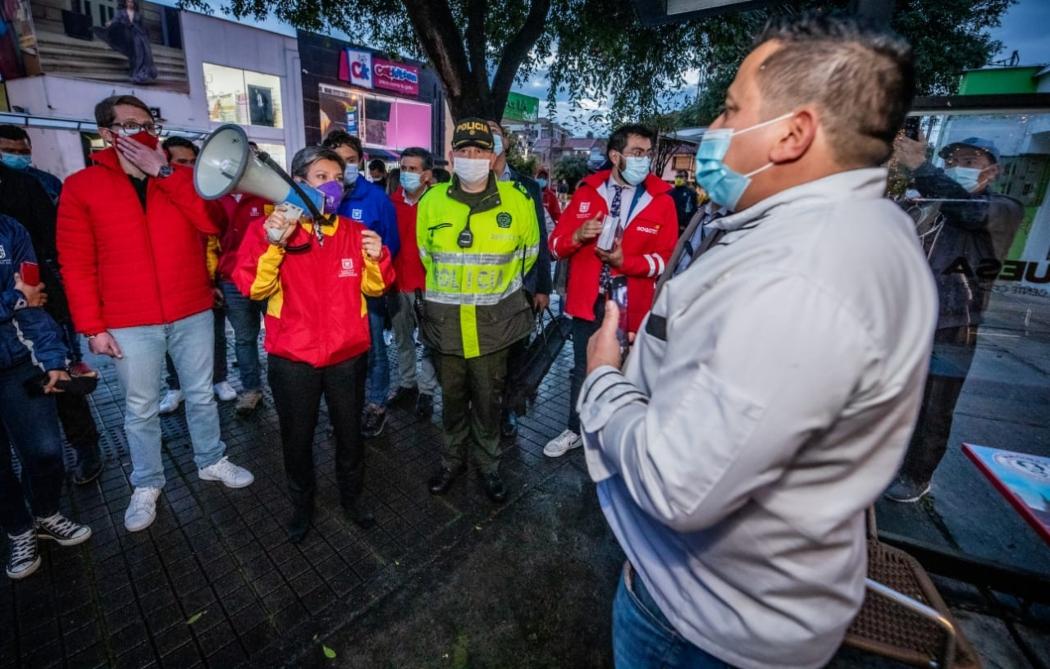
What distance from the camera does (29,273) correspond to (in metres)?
2.55

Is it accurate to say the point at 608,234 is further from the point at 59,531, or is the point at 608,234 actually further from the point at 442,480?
the point at 59,531

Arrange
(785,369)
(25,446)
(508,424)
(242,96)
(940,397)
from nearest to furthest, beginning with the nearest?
(785,369) → (25,446) → (940,397) → (508,424) → (242,96)

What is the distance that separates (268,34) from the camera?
16.7 m

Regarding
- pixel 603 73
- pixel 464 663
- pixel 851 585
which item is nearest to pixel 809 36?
pixel 851 585

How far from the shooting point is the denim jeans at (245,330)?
4.49 meters

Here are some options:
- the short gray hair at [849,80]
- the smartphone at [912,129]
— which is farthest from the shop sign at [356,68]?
the short gray hair at [849,80]

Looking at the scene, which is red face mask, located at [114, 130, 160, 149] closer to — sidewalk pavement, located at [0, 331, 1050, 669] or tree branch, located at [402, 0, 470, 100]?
sidewalk pavement, located at [0, 331, 1050, 669]

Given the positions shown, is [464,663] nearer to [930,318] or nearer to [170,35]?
[930,318]

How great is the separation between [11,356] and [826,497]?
11.6 feet

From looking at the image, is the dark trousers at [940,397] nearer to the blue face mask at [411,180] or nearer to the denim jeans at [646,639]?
the denim jeans at [646,639]

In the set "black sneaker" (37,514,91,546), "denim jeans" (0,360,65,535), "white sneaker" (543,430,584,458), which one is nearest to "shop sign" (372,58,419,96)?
"white sneaker" (543,430,584,458)

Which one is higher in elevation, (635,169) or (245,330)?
(635,169)

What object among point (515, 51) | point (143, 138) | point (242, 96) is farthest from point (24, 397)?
point (242, 96)

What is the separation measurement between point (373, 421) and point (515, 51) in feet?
17.1
